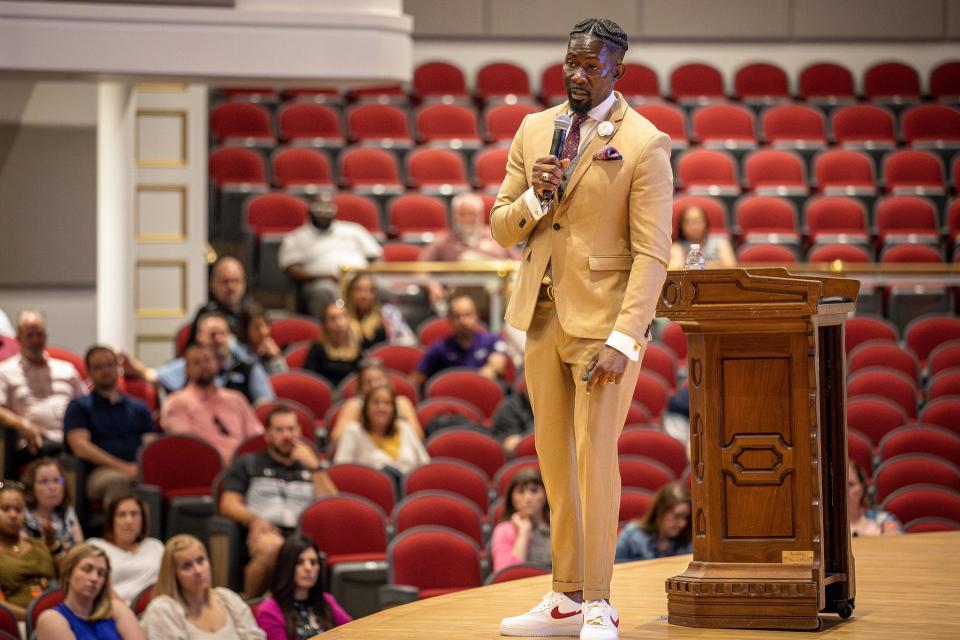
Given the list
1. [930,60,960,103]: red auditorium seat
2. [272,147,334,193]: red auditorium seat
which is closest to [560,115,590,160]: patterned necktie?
[272,147,334,193]: red auditorium seat

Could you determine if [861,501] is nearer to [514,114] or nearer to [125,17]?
[125,17]

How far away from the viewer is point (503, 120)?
32.2ft

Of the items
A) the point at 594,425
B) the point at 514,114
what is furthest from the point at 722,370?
the point at 514,114

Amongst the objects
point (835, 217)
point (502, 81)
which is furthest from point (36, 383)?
point (502, 81)

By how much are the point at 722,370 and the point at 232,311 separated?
13.3ft

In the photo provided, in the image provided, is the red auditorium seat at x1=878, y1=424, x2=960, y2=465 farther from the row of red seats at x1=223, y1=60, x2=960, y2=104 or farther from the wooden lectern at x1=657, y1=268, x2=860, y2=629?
the row of red seats at x1=223, y1=60, x2=960, y2=104

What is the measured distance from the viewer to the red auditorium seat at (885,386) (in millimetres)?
6590

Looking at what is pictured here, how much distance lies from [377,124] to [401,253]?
166cm

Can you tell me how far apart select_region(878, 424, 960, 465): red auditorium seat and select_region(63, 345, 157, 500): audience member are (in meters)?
2.84

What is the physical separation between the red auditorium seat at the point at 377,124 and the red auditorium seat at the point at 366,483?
4455mm

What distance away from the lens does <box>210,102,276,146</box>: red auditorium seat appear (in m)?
9.35

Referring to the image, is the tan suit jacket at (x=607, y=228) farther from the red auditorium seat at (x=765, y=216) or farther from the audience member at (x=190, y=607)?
the red auditorium seat at (x=765, y=216)

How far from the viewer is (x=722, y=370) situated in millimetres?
2990

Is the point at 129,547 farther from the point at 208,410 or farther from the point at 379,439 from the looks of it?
the point at 379,439
